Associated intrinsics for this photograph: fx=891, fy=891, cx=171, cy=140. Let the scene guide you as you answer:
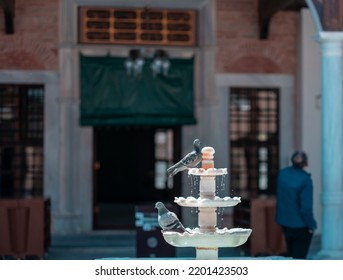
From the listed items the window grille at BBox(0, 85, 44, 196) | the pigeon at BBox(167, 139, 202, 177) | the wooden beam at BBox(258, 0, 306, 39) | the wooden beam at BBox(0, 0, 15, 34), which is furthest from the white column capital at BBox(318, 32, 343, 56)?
the window grille at BBox(0, 85, 44, 196)

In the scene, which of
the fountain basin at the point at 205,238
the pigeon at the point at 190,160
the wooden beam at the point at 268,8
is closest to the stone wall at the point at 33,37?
the wooden beam at the point at 268,8

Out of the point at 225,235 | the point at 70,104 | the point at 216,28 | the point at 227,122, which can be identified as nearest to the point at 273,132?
the point at 227,122

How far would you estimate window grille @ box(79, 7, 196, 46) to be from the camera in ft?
50.8

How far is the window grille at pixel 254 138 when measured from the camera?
1594 centimetres

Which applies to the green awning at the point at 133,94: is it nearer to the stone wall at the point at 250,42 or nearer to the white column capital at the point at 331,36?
the stone wall at the point at 250,42

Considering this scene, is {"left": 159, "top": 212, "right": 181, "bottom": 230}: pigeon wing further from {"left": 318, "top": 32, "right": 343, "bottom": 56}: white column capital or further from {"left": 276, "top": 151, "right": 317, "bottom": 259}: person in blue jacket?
{"left": 318, "top": 32, "right": 343, "bottom": 56}: white column capital

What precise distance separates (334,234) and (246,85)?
14.7ft

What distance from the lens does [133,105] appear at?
1555 cm

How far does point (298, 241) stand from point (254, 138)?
16.2 feet

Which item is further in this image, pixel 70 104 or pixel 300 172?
pixel 70 104

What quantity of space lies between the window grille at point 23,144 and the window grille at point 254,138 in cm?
341

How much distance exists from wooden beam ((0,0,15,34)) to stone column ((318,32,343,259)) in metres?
5.41

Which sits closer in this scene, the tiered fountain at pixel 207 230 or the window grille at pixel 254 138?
the tiered fountain at pixel 207 230

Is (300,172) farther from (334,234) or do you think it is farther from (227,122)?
(227,122)
